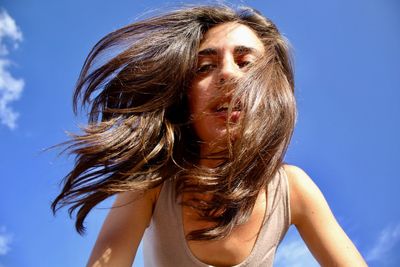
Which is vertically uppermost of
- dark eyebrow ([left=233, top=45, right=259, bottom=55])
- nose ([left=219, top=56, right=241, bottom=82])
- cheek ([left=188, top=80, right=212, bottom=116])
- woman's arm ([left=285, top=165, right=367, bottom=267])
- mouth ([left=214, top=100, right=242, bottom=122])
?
dark eyebrow ([left=233, top=45, right=259, bottom=55])

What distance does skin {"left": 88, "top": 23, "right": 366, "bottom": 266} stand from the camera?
199 centimetres

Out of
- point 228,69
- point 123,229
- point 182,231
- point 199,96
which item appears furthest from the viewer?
point 199,96

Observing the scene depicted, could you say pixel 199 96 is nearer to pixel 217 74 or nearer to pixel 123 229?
pixel 217 74

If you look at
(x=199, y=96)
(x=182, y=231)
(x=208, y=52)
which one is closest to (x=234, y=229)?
(x=182, y=231)

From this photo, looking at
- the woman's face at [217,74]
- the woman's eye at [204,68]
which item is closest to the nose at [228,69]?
the woman's face at [217,74]

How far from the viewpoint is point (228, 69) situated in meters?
2.22

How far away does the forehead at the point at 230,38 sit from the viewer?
2357mm

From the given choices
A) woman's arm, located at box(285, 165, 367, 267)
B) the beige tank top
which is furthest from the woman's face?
woman's arm, located at box(285, 165, 367, 267)

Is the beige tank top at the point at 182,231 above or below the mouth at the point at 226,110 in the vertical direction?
below

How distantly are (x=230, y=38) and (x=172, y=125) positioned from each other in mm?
610

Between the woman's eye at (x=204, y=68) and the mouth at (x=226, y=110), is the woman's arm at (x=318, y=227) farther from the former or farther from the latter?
the woman's eye at (x=204, y=68)

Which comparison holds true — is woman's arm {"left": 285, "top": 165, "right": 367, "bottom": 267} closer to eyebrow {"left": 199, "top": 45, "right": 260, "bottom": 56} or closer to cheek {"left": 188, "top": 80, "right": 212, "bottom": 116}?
cheek {"left": 188, "top": 80, "right": 212, "bottom": 116}

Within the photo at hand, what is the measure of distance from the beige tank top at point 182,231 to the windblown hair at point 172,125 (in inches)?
3.0

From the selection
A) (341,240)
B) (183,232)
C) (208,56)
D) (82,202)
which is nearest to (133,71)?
(208,56)
